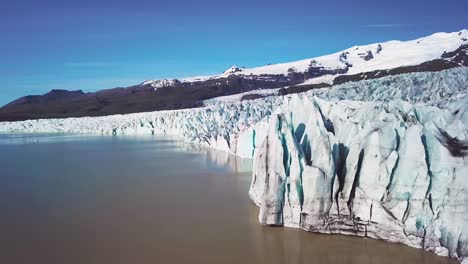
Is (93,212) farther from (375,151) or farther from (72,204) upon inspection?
(375,151)

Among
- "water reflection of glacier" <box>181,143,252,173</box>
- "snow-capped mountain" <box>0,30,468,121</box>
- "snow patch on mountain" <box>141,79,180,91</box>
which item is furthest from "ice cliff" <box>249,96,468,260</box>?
"snow patch on mountain" <box>141,79,180,91</box>

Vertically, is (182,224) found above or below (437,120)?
below

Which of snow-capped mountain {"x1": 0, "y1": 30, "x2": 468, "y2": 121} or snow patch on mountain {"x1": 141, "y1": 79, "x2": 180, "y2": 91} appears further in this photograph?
snow patch on mountain {"x1": 141, "y1": 79, "x2": 180, "y2": 91}

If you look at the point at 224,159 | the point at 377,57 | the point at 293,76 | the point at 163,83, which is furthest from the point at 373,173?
the point at 163,83

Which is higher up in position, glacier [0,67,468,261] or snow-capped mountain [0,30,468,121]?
snow-capped mountain [0,30,468,121]

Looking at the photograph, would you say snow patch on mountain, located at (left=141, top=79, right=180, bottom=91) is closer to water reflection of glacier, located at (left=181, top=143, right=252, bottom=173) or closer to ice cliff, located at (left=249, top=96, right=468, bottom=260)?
water reflection of glacier, located at (left=181, top=143, right=252, bottom=173)

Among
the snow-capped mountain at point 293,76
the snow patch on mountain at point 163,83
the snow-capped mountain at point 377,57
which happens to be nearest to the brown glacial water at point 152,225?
the snow-capped mountain at point 293,76

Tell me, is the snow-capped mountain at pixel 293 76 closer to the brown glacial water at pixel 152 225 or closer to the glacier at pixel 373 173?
the brown glacial water at pixel 152 225

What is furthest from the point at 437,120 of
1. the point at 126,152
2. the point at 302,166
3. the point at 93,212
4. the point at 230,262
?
the point at 126,152
